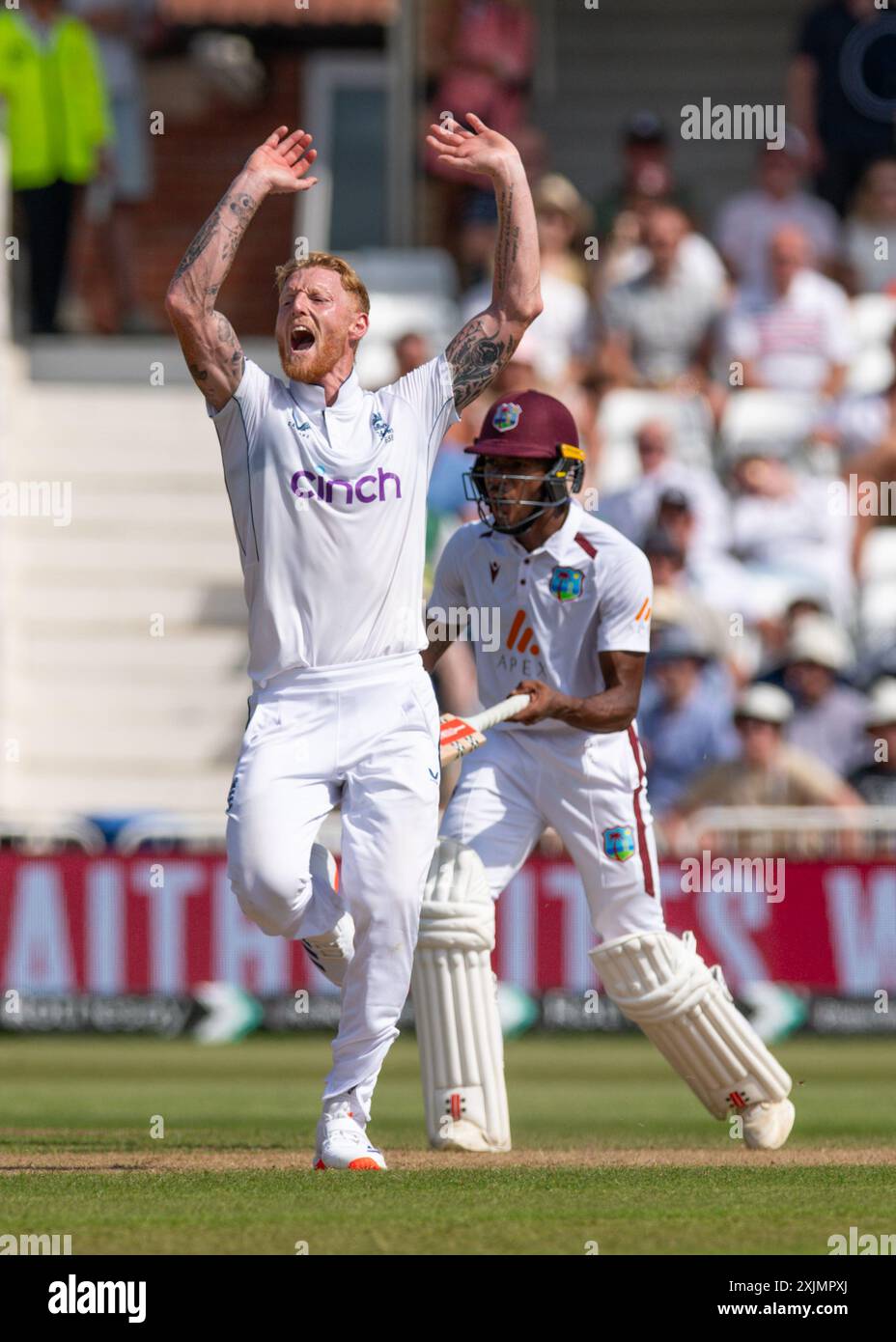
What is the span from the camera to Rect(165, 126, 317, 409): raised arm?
22.7 ft

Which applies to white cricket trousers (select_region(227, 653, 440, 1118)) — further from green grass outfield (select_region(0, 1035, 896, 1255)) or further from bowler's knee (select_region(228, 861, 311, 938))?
green grass outfield (select_region(0, 1035, 896, 1255))

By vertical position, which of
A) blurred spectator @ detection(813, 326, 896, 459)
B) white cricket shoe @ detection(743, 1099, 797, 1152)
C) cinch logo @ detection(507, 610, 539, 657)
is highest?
blurred spectator @ detection(813, 326, 896, 459)

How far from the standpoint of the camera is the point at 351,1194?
250 inches

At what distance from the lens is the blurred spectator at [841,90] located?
17.5m

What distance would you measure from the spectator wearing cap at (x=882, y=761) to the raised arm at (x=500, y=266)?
6.96 m

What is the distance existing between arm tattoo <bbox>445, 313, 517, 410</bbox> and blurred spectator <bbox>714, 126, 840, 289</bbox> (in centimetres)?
1013

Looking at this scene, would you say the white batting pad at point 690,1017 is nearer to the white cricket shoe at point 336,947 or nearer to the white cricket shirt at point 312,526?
the white cricket shoe at point 336,947

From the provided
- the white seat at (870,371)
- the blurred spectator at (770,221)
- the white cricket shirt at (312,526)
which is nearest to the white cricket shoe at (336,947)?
the white cricket shirt at (312,526)

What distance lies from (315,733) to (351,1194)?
1322 mm

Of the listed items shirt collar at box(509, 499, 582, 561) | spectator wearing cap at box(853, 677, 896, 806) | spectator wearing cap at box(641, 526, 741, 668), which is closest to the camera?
shirt collar at box(509, 499, 582, 561)

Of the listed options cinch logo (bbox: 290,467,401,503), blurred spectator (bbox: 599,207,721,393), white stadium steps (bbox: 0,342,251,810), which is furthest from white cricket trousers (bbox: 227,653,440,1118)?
blurred spectator (bbox: 599,207,721,393)

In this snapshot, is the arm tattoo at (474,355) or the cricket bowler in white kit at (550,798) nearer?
the arm tattoo at (474,355)

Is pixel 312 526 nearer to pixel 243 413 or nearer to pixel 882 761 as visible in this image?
pixel 243 413

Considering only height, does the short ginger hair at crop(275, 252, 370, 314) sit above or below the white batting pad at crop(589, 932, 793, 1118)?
above
